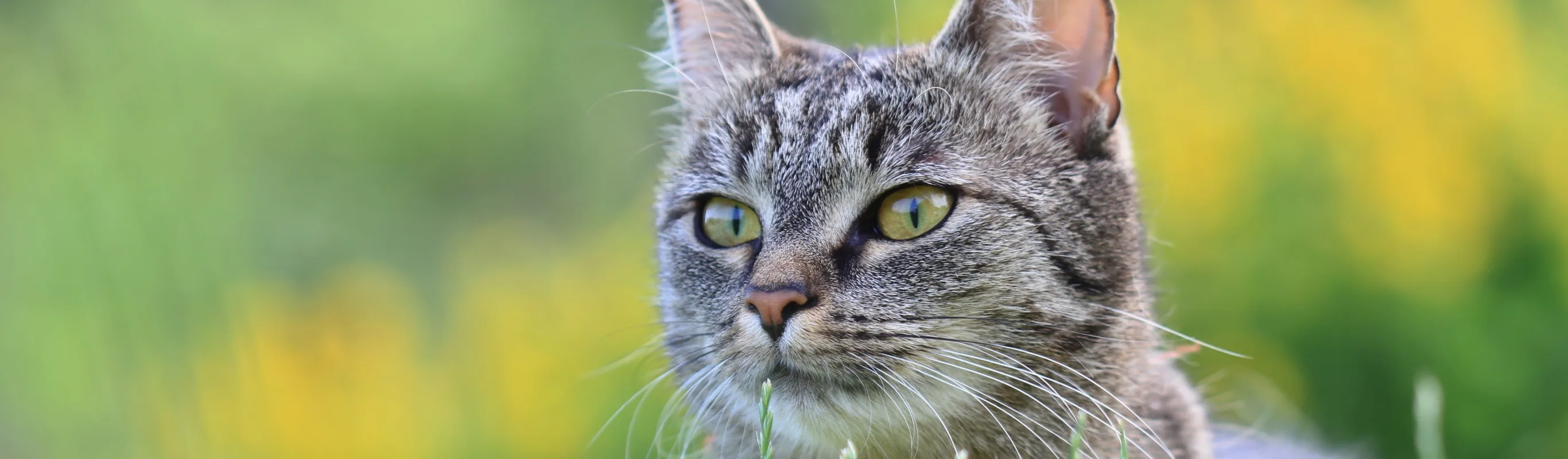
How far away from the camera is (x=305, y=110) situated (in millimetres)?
4934

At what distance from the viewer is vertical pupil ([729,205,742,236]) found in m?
1.74

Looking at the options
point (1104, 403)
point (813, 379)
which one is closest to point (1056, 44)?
point (1104, 403)

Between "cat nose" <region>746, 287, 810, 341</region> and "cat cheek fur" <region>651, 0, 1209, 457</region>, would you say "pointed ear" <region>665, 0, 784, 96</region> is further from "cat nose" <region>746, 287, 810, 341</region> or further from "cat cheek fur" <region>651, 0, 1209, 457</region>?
"cat nose" <region>746, 287, 810, 341</region>

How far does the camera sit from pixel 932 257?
60.1 inches

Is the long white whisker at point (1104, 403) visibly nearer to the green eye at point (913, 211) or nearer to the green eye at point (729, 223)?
the green eye at point (913, 211)

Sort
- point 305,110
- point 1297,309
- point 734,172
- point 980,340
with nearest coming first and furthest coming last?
point 980,340 < point 734,172 < point 1297,309 < point 305,110

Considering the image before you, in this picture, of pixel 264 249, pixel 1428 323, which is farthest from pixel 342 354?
pixel 1428 323

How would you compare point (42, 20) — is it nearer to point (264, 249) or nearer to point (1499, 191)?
point (264, 249)

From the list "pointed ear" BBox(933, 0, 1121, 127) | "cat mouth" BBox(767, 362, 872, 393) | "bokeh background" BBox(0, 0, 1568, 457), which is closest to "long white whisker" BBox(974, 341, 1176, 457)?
"cat mouth" BBox(767, 362, 872, 393)

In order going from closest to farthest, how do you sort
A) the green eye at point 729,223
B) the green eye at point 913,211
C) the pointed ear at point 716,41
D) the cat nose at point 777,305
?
the cat nose at point 777,305
the green eye at point 913,211
the green eye at point 729,223
the pointed ear at point 716,41

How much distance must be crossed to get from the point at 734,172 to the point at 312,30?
12.9 feet

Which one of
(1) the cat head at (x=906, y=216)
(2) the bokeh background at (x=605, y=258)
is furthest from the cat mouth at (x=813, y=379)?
(2) the bokeh background at (x=605, y=258)

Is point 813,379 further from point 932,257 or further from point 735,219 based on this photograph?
point 735,219

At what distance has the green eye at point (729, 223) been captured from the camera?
5.64ft
